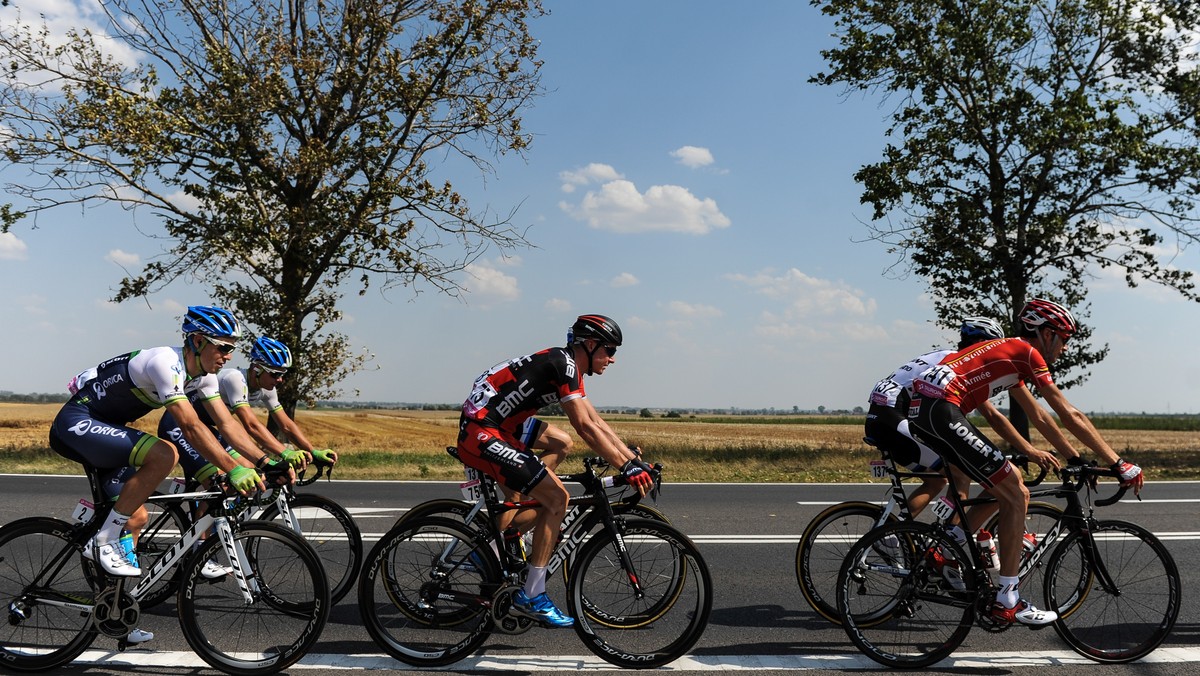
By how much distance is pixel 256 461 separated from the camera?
4.76 m

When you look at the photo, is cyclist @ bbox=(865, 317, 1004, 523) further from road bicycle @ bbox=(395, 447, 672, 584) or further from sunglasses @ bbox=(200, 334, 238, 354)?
sunglasses @ bbox=(200, 334, 238, 354)

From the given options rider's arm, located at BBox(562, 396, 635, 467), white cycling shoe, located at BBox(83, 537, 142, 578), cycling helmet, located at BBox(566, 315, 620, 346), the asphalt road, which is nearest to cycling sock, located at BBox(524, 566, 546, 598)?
the asphalt road

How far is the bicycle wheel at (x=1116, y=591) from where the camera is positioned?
4.71 metres

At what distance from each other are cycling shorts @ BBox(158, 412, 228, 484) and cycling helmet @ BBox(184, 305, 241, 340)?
27.3 inches

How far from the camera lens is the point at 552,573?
15.2 feet

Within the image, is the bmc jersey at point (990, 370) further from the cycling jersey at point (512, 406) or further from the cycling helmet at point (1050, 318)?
the cycling jersey at point (512, 406)

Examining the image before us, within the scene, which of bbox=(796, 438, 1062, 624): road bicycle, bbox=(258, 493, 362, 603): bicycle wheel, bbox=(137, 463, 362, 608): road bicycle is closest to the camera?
bbox=(796, 438, 1062, 624): road bicycle

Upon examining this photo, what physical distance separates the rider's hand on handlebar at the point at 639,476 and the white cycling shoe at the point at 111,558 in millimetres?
2550

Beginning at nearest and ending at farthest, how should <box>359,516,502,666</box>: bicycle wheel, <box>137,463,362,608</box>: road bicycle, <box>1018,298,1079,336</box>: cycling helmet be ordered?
<box>359,516,502,666</box>: bicycle wheel, <box>1018,298,1079,336</box>: cycling helmet, <box>137,463,362,608</box>: road bicycle

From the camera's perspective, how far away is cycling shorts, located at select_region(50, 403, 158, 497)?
4422mm

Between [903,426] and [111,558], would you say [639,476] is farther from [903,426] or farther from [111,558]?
[111,558]

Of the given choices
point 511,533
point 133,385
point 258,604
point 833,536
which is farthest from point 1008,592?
point 133,385

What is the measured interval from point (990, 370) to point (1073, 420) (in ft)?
1.68

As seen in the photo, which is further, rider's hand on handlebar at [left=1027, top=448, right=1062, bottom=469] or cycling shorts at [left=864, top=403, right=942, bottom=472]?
cycling shorts at [left=864, top=403, right=942, bottom=472]
